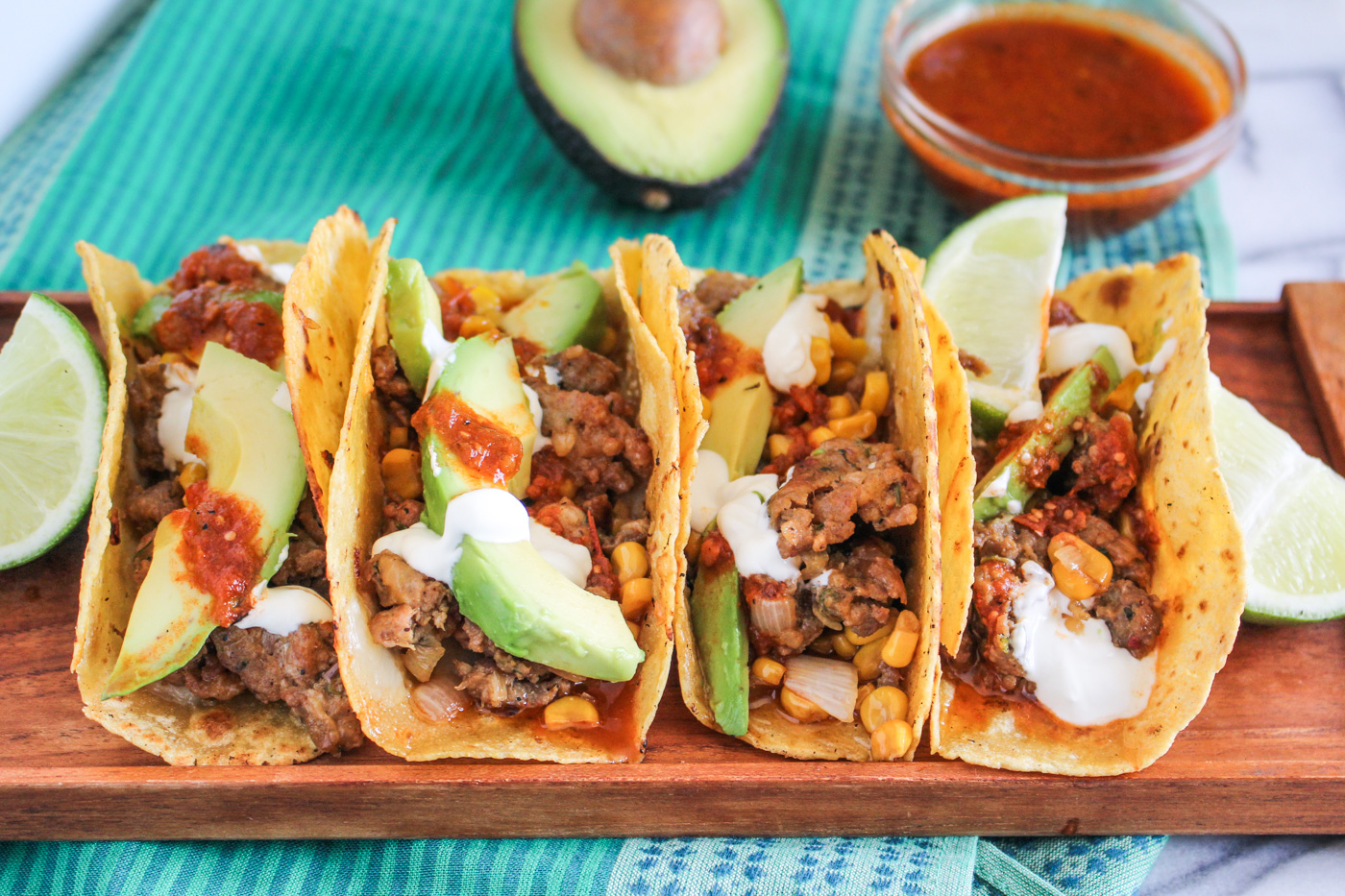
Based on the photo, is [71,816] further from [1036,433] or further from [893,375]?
[1036,433]

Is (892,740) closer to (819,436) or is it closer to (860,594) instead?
(860,594)

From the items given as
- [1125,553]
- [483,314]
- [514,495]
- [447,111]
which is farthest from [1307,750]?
[447,111]

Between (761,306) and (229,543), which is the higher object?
(229,543)

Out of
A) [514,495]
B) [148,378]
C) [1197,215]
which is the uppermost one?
[148,378]

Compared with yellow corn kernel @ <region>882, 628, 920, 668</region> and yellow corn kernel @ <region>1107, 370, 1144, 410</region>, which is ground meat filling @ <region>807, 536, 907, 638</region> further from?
yellow corn kernel @ <region>1107, 370, 1144, 410</region>

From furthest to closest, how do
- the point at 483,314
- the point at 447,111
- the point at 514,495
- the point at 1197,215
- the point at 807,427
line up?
the point at 447,111, the point at 1197,215, the point at 483,314, the point at 807,427, the point at 514,495

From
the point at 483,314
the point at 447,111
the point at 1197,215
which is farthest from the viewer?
the point at 447,111

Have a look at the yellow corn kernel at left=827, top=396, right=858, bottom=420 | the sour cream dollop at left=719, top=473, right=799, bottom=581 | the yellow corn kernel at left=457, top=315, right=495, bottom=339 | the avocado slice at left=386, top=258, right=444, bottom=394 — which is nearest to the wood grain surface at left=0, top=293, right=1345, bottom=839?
the sour cream dollop at left=719, top=473, right=799, bottom=581

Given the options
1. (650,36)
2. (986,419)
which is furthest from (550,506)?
(650,36)
